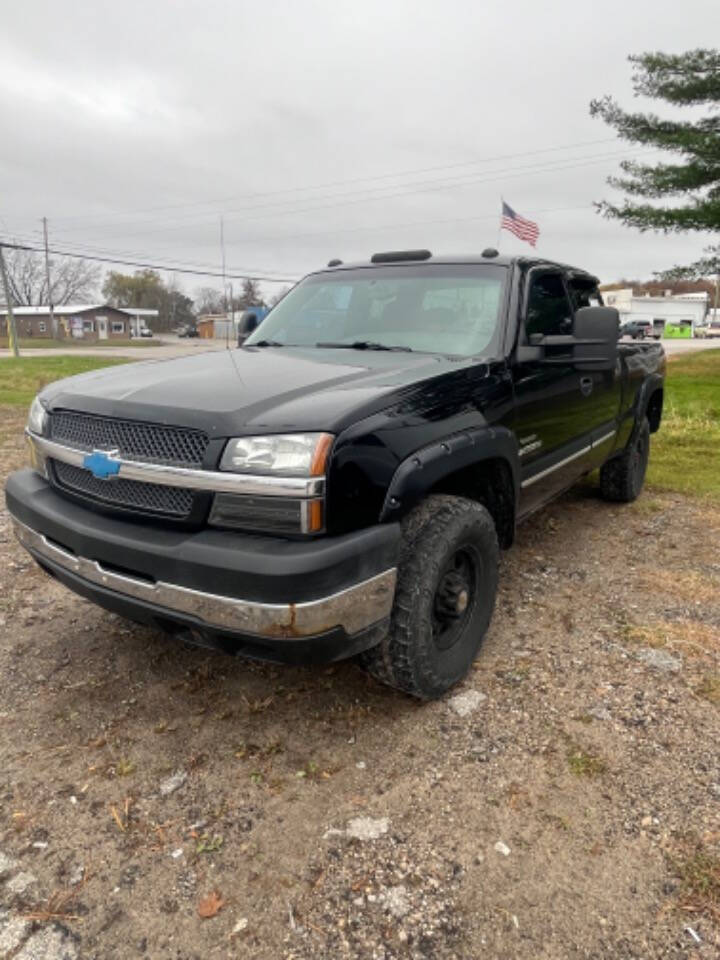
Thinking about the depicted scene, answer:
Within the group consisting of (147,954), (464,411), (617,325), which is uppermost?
(617,325)

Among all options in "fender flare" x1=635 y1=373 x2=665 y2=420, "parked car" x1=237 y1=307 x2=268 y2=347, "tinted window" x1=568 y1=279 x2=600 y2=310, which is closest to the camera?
"tinted window" x1=568 y1=279 x2=600 y2=310

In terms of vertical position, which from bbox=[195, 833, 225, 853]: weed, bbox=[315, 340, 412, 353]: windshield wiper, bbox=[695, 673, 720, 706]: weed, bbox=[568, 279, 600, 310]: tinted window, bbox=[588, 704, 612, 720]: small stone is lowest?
bbox=[195, 833, 225, 853]: weed

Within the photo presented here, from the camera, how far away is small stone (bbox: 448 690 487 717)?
2596mm

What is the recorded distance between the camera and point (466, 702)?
2654mm

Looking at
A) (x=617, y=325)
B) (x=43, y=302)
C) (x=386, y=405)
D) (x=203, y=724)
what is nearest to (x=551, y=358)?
(x=617, y=325)

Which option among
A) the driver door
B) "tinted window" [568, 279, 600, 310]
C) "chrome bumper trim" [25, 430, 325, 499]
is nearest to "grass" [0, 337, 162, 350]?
"tinted window" [568, 279, 600, 310]

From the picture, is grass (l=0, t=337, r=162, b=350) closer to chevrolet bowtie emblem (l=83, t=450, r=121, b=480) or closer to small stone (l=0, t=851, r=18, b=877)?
chevrolet bowtie emblem (l=83, t=450, r=121, b=480)

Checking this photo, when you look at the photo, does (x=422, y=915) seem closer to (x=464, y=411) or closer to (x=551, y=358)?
(x=464, y=411)

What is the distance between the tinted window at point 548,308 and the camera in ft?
11.2

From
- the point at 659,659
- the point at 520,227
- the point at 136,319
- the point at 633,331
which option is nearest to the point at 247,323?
the point at 659,659

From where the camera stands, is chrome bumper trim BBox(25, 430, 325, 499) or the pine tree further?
the pine tree

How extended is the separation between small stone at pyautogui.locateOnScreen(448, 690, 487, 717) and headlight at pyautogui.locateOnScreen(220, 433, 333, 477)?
48.8 inches

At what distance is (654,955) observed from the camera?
162 cm

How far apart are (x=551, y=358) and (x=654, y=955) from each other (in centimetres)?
250
